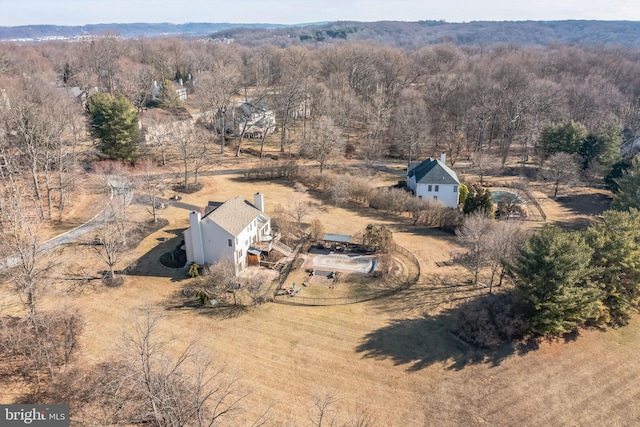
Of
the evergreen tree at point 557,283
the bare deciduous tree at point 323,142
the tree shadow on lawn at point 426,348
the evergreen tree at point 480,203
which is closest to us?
the tree shadow on lawn at point 426,348

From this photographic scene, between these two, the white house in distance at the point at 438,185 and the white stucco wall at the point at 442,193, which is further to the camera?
the white stucco wall at the point at 442,193

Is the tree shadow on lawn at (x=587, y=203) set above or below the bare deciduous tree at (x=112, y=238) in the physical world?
below

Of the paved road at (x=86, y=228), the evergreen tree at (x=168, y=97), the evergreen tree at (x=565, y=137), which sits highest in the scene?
the evergreen tree at (x=168, y=97)

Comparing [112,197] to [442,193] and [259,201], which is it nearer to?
[259,201]

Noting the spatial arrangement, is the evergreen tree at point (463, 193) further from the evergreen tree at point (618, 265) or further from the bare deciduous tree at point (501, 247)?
the evergreen tree at point (618, 265)

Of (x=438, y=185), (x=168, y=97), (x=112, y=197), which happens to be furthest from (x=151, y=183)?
(x=168, y=97)

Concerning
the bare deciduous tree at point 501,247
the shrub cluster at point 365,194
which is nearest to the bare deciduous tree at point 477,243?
the bare deciduous tree at point 501,247

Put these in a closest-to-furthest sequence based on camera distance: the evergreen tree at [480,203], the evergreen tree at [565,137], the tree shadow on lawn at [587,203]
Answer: the evergreen tree at [480,203] → the tree shadow on lawn at [587,203] → the evergreen tree at [565,137]
